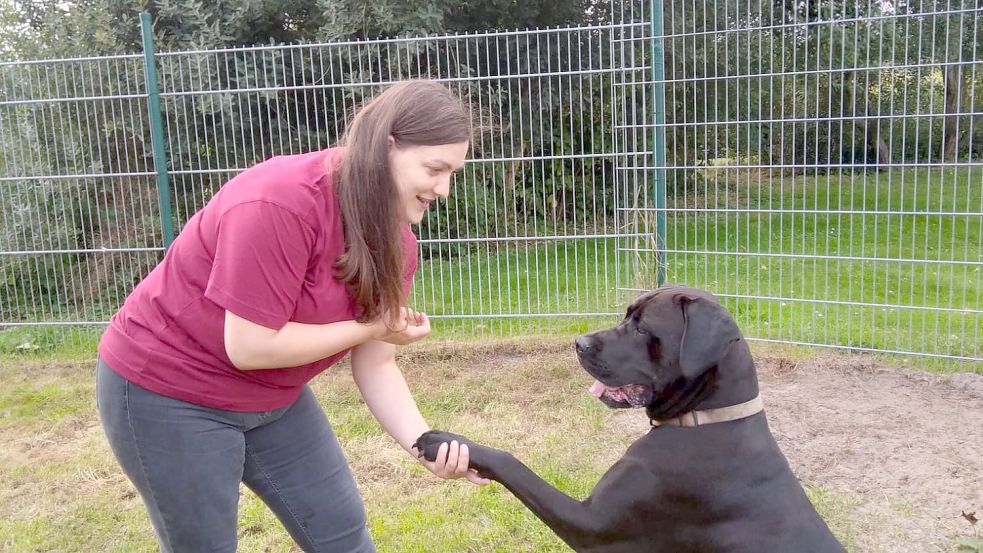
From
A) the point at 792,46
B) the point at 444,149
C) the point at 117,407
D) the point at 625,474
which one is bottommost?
the point at 625,474

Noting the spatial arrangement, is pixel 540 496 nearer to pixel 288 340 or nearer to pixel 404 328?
pixel 404 328

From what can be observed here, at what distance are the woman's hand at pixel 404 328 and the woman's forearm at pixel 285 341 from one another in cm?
7

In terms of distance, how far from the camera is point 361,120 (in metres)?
2.05

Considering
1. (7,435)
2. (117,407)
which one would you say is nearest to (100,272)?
(7,435)

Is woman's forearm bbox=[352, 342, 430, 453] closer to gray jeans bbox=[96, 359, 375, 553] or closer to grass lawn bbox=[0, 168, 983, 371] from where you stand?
gray jeans bbox=[96, 359, 375, 553]

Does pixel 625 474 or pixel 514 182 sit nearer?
pixel 625 474

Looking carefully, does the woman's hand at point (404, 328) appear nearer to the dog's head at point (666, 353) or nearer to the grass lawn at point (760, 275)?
the dog's head at point (666, 353)

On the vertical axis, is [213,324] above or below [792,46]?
below

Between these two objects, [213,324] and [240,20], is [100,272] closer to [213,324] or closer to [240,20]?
[240,20]

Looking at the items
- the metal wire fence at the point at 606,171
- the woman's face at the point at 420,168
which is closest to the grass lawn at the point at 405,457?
the metal wire fence at the point at 606,171

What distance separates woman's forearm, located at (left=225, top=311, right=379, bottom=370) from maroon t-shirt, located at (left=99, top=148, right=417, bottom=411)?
1.2 inches

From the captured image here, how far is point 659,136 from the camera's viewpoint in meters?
5.88

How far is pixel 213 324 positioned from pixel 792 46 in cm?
490

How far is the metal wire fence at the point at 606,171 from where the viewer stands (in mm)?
5539
